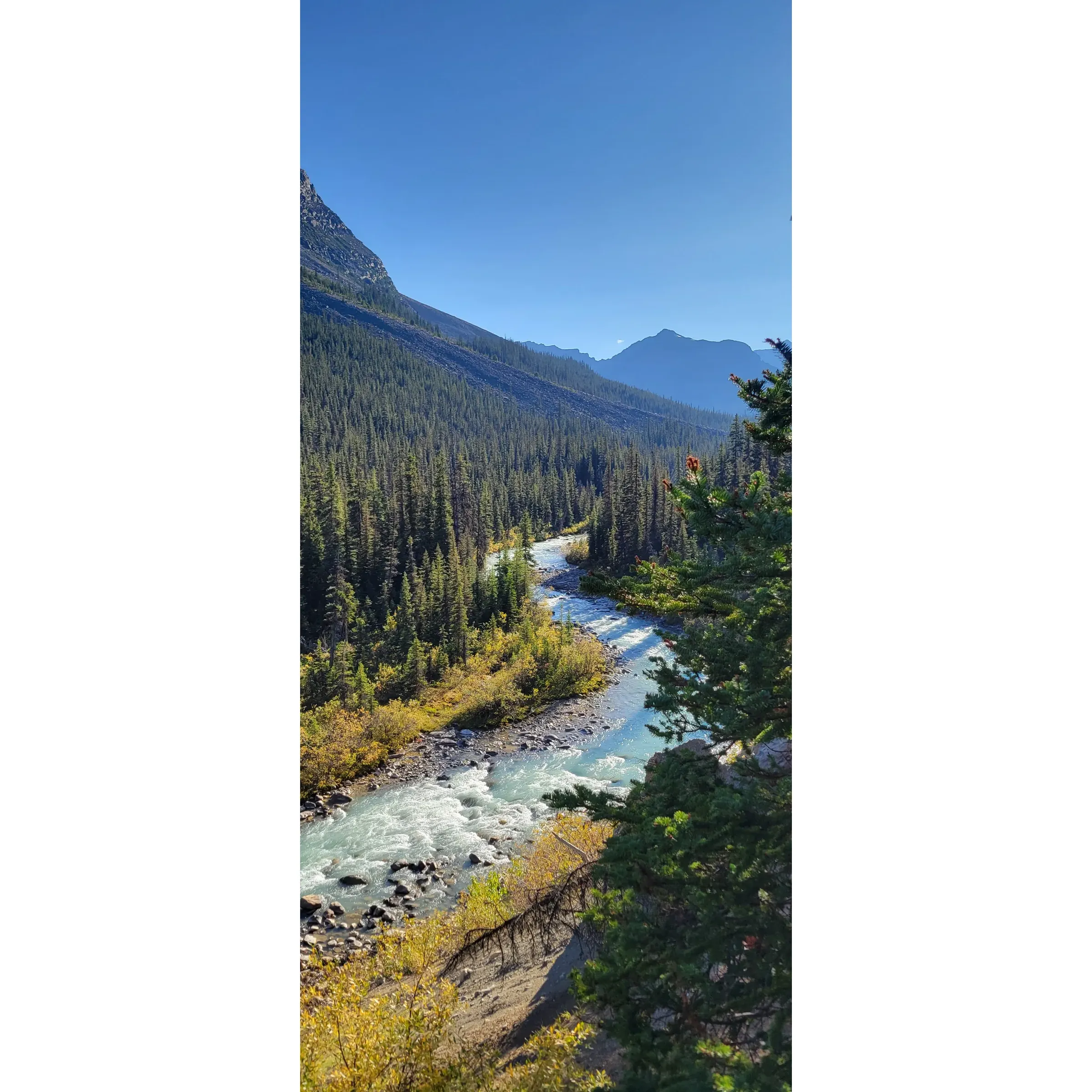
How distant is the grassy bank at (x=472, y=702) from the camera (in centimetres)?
558

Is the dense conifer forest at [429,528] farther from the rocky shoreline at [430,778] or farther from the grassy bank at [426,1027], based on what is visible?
the grassy bank at [426,1027]

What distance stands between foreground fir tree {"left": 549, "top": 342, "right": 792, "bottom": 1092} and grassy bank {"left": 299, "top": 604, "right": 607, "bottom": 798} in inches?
124

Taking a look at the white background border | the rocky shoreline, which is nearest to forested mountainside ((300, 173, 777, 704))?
the white background border

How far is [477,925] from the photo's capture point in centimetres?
325

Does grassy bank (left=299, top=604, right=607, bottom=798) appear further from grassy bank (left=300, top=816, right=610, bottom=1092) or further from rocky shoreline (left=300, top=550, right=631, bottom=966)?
grassy bank (left=300, top=816, right=610, bottom=1092)

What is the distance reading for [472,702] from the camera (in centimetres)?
655
